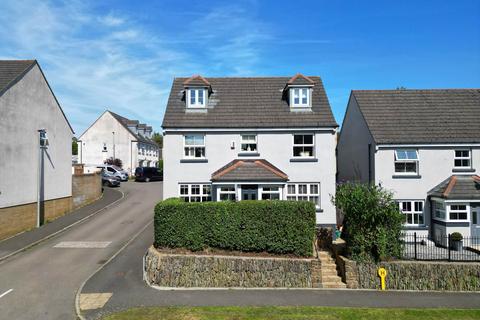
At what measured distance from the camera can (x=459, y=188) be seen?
20.9 m

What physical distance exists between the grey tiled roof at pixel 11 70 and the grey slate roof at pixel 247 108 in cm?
966

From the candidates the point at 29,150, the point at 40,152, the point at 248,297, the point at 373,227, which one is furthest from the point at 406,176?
the point at 40,152

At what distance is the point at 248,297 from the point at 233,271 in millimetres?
1697

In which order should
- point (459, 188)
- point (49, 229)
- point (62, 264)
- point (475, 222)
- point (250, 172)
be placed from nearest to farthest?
point (62, 264) → point (250, 172) → point (475, 222) → point (459, 188) → point (49, 229)

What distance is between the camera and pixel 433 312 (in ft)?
40.4

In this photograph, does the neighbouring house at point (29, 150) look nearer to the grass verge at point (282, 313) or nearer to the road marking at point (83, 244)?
the road marking at point (83, 244)

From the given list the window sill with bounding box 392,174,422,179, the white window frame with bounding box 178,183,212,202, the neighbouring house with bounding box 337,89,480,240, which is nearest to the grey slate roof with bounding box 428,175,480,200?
the neighbouring house with bounding box 337,89,480,240

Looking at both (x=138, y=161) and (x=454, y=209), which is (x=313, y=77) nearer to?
(x=454, y=209)

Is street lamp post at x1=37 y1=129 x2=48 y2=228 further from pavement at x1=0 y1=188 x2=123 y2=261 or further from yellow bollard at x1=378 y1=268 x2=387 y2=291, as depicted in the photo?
yellow bollard at x1=378 y1=268 x2=387 y2=291

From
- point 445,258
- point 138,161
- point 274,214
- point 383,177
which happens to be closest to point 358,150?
point 383,177

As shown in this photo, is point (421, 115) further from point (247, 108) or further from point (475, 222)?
point (247, 108)

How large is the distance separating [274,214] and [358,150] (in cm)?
1277

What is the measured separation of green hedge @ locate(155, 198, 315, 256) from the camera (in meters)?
15.9

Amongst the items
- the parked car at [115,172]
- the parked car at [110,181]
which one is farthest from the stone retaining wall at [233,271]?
the parked car at [115,172]
